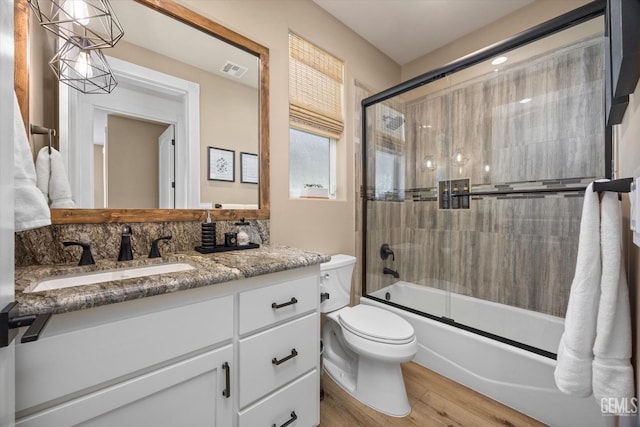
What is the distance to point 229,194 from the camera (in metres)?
1.54

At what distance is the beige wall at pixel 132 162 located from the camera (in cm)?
119

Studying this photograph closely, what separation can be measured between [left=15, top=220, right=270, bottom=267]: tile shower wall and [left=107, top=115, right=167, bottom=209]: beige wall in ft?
0.38

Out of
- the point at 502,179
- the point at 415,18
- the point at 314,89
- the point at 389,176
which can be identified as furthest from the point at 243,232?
the point at 415,18

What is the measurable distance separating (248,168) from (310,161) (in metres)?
0.64

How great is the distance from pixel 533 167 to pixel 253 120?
2.05 meters

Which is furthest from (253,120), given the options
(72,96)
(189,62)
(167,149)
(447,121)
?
(447,121)

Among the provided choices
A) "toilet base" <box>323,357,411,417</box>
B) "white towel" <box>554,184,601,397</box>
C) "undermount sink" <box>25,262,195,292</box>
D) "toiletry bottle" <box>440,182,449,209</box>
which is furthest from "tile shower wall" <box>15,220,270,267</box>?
"toiletry bottle" <box>440,182,449,209</box>

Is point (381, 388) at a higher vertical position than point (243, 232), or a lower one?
lower

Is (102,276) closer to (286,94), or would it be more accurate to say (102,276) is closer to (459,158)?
(286,94)

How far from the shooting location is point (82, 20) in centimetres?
106

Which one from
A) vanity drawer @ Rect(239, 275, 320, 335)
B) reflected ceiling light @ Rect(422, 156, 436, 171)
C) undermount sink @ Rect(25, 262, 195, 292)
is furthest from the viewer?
reflected ceiling light @ Rect(422, 156, 436, 171)

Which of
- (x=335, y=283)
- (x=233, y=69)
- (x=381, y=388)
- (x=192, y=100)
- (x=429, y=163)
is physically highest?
(x=233, y=69)

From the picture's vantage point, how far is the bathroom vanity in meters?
0.65

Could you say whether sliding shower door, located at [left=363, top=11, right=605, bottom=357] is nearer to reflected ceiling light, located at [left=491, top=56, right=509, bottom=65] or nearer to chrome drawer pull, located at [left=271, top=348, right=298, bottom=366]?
reflected ceiling light, located at [left=491, top=56, right=509, bottom=65]
